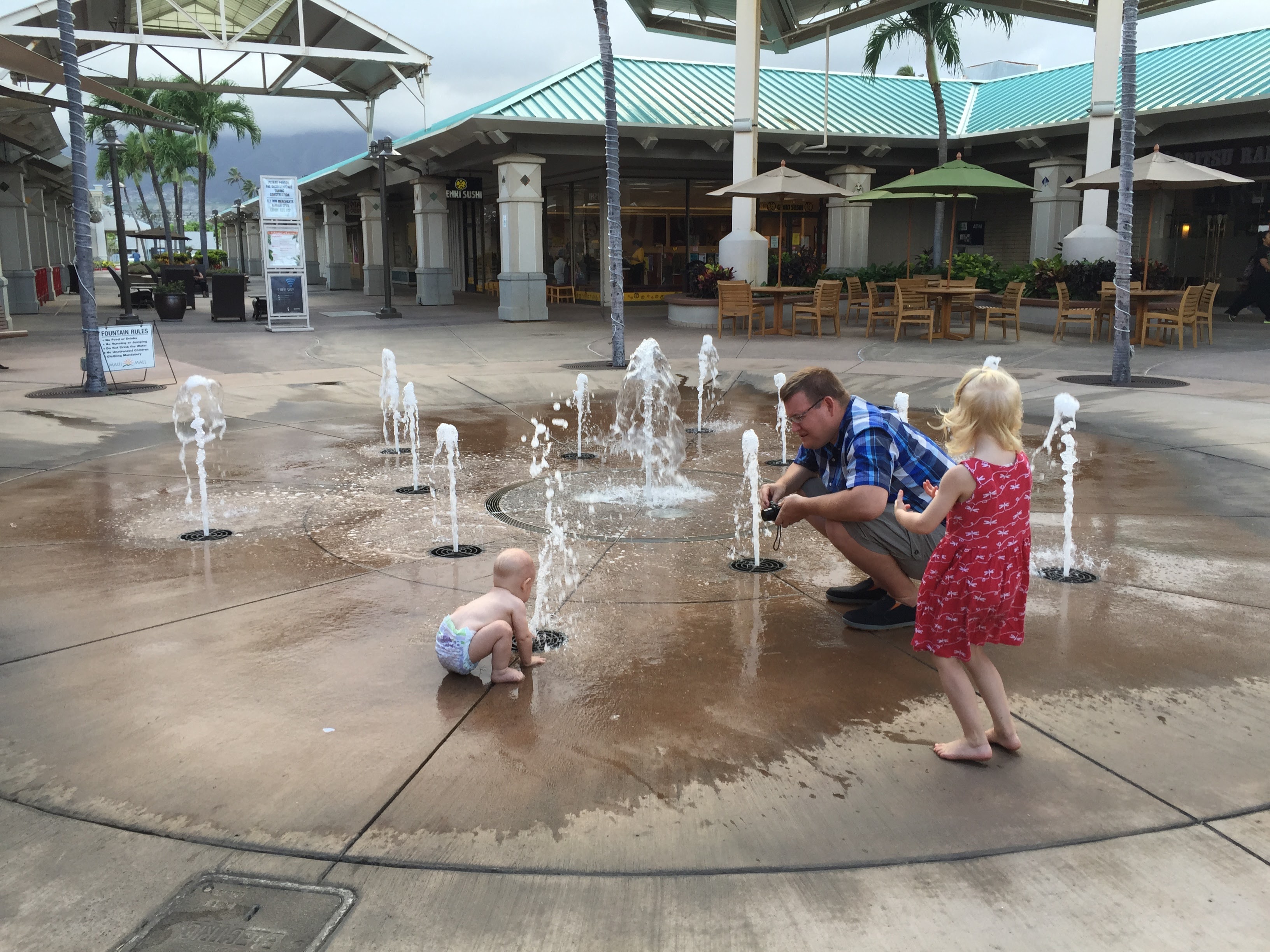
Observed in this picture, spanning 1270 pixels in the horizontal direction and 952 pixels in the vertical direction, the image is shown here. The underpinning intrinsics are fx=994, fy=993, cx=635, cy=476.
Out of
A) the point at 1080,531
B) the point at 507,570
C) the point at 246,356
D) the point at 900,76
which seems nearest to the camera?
the point at 507,570

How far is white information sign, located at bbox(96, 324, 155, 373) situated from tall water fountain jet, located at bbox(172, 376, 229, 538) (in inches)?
Answer: 22.0

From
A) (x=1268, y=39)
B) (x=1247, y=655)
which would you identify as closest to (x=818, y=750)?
(x=1247, y=655)

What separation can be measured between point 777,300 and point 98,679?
636 inches

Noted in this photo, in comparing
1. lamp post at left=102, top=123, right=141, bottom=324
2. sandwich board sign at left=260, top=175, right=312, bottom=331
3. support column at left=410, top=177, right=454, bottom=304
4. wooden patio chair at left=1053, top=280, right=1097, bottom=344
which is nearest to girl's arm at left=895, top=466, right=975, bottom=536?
wooden patio chair at left=1053, top=280, right=1097, bottom=344

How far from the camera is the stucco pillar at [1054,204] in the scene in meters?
23.9

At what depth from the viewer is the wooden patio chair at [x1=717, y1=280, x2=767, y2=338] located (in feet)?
60.5

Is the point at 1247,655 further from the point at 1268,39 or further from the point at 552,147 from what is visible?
the point at 1268,39

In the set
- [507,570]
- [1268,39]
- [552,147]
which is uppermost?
[1268,39]

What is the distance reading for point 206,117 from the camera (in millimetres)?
55719

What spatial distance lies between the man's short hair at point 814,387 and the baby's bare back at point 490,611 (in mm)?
1424

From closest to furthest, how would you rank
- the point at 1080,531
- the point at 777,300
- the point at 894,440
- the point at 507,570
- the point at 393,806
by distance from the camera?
the point at 393,806 → the point at 507,570 → the point at 894,440 → the point at 1080,531 → the point at 777,300

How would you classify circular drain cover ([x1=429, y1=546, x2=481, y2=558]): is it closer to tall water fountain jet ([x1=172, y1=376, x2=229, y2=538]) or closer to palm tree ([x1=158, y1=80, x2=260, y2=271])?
tall water fountain jet ([x1=172, y1=376, x2=229, y2=538])

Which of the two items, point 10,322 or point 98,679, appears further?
point 10,322

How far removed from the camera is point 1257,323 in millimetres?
20172
